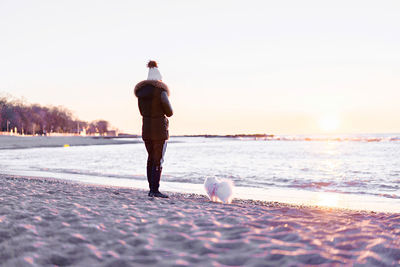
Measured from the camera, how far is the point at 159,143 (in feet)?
19.1

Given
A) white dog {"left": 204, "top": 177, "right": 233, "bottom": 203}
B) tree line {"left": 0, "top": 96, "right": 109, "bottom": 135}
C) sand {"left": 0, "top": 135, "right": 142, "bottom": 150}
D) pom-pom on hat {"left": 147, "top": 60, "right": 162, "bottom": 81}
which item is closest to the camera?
pom-pom on hat {"left": 147, "top": 60, "right": 162, "bottom": 81}

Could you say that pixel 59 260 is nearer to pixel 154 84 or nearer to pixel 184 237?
pixel 184 237

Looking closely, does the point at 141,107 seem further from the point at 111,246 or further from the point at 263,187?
the point at 263,187

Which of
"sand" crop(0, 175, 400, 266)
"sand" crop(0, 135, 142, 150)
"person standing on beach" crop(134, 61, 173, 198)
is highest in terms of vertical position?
"person standing on beach" crop(134, 61, 173, 198)

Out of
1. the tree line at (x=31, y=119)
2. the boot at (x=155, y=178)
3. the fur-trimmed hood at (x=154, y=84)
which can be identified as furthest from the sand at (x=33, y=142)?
the tree line at (x=31, y=119)

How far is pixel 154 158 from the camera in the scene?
5.89m

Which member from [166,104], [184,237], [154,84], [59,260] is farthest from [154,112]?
[59,260]

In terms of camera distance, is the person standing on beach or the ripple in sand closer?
the ripple in sand

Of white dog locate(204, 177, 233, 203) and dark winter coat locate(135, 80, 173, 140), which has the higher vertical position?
dark winter coat locate(135, 80, 173, 140)

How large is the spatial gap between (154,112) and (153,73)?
27.7 inches

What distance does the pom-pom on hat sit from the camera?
19.2 ft

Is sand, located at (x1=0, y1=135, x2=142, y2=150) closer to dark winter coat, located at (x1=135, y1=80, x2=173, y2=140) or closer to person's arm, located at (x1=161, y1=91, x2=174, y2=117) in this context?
dark winter coat, located at (x1=135, y1=80, x2=173, y2=140)

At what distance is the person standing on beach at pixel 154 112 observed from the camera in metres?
5.71

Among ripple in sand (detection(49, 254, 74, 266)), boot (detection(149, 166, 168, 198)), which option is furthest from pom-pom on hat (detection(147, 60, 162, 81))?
ripple in sand (detection(49, 254, 74, 266))
